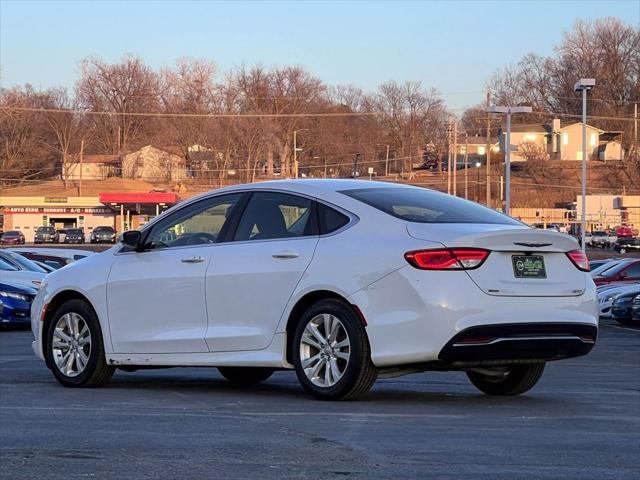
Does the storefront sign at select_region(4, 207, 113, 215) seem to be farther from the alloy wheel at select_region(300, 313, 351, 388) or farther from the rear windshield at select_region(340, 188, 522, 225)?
the alloy wheel at select_region(300, 313, 351, 388)

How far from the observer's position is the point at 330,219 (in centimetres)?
857

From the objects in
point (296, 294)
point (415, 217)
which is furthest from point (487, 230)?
point (296, 294)

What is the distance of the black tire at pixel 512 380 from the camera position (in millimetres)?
8859

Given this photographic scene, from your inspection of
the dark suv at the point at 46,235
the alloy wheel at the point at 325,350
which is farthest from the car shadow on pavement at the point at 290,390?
the dark suv at the point at 46,235

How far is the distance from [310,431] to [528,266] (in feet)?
6.95

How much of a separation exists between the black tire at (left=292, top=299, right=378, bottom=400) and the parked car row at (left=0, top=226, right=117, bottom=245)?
258 feet

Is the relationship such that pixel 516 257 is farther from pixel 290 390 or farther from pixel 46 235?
pixel 46 235

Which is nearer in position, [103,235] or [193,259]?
[193,259]

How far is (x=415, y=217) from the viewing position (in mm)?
8328

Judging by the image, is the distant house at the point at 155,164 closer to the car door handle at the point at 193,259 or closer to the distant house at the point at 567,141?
the distant house at the point at 567,141

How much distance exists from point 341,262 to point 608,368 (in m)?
5.35

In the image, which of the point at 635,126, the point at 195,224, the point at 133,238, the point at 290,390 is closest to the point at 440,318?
the point at 290,390

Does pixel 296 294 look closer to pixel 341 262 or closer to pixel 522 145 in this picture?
pixel 341 262

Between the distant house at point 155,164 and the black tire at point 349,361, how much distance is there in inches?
3903
